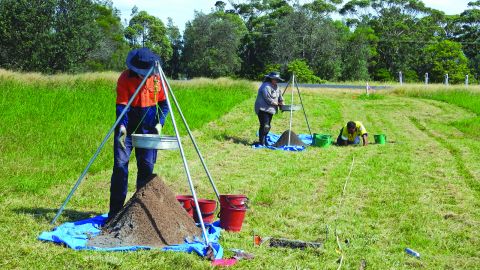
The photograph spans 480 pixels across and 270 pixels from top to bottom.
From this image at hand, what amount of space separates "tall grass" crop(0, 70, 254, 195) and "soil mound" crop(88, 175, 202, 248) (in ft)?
8.04

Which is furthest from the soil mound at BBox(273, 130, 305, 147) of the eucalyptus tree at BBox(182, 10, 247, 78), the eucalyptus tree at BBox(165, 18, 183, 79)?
the eucalyptus tree at BBox(165, 18, 183, 79)

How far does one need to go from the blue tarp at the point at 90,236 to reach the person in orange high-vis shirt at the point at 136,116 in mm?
245

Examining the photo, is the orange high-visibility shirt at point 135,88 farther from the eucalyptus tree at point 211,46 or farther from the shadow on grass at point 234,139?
the eucalyptus tree at point 211,46

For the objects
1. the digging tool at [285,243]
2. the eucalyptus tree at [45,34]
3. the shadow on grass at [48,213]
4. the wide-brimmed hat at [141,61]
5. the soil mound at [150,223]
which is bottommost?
the digging tool at [285,243]

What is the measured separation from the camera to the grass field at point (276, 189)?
5.09 meters

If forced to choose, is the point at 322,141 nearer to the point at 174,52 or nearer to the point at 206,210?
the point at 206,210

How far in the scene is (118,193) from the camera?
231 inches

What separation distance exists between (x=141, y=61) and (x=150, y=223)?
5.43ft

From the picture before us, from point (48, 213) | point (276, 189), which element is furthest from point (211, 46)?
point (48, 213)

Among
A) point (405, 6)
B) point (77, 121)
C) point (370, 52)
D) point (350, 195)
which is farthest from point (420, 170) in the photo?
point (405, 6)

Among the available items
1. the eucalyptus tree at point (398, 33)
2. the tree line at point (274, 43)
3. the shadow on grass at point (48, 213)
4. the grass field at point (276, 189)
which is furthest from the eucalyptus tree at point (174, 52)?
the shadow on grass at point (48, 213)

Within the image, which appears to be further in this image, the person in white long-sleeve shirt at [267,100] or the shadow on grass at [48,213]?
the person in white long-sleeve shirt at [267,100]

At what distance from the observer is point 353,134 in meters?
13.3

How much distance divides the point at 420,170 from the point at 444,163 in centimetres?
104
